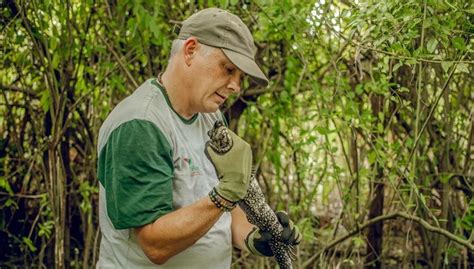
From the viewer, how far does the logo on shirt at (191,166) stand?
105 inches

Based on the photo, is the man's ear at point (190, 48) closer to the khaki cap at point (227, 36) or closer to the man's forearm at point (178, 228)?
the khaki cap at point (227, 36)

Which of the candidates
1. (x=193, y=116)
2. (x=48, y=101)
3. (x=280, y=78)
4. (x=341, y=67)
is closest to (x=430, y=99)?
(x=341, y=67)

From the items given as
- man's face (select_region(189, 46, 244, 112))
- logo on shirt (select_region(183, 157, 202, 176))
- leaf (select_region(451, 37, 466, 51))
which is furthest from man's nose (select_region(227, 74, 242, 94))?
leaf (select_region(451, 37, 466, 51))

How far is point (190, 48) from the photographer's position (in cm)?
270

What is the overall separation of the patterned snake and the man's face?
9cm

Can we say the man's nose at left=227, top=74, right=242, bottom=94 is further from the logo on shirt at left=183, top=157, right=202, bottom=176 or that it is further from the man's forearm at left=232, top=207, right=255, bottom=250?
the man's forearm at left=232, top=207, right=255, bottom=250

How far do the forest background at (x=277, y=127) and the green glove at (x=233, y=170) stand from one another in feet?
5.97

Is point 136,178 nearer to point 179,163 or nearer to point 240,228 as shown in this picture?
point 179,163

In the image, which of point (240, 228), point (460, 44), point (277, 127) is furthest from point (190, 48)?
point (277, 127)

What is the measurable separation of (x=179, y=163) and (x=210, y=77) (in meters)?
0.27

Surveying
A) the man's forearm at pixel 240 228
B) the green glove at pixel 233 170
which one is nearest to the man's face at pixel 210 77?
the green glove at pixel 233 170

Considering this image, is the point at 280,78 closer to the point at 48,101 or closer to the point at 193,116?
the point at 48,101

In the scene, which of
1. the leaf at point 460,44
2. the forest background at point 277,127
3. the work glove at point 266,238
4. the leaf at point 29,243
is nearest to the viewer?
the work glove at point 266,238

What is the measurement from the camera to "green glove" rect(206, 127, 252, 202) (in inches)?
101
